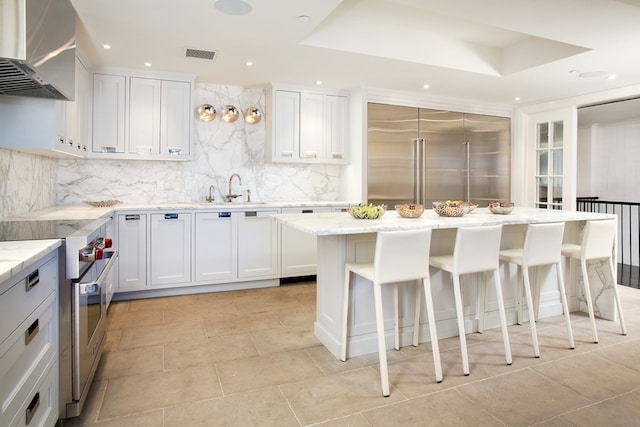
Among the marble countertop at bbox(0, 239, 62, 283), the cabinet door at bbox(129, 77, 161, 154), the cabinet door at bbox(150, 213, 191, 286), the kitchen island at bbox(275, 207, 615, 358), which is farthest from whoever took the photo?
the cabinet door at bbox(129, 77, 161, 154)

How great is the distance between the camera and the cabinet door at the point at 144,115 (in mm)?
4289

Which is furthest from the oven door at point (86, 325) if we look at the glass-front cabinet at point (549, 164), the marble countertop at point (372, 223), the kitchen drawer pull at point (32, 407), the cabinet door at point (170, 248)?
the glass-front cabinet at point (549, 164)

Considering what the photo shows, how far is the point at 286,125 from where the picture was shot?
4.91 m

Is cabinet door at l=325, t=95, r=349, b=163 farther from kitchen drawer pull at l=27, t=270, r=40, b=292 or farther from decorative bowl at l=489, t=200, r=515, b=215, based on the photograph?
kitchen drawer pull at l=27, t=270, r=40, b=292

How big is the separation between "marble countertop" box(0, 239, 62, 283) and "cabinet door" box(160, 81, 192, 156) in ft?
9.27

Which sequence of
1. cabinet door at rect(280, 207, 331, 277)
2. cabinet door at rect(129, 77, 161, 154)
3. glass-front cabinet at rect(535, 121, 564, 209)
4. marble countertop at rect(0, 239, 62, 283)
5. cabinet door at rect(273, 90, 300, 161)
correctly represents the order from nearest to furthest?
marble countertop at rect(0, 239, 62, 283), cabinet door at rect(129, 77, 161, 154), cabinet door at rect(280, 207, 331, 277), cabinet door at rect(273, 90, 300, 161), glass-front cabinet at rect(535, 121, 564, 209)

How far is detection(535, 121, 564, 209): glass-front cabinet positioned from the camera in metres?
5.57

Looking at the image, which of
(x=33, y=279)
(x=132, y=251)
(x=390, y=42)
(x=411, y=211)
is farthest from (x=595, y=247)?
(x=132, y=251)

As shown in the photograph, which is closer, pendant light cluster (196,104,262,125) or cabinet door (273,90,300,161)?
pendant light cluster (196,104,262,125)

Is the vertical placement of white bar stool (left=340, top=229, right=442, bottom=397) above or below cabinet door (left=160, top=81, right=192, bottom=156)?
below

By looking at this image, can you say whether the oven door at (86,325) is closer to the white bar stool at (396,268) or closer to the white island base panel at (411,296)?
the white island base panel at (411,296)

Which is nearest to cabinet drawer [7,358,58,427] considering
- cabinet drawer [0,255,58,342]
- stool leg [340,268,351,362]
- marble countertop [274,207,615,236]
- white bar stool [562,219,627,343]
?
cabinet drawer [0,255,58,342]

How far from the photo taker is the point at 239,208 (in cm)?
440

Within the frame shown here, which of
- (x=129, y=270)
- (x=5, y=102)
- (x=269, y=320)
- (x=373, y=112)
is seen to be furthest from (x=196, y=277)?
(x=373, y=112)
